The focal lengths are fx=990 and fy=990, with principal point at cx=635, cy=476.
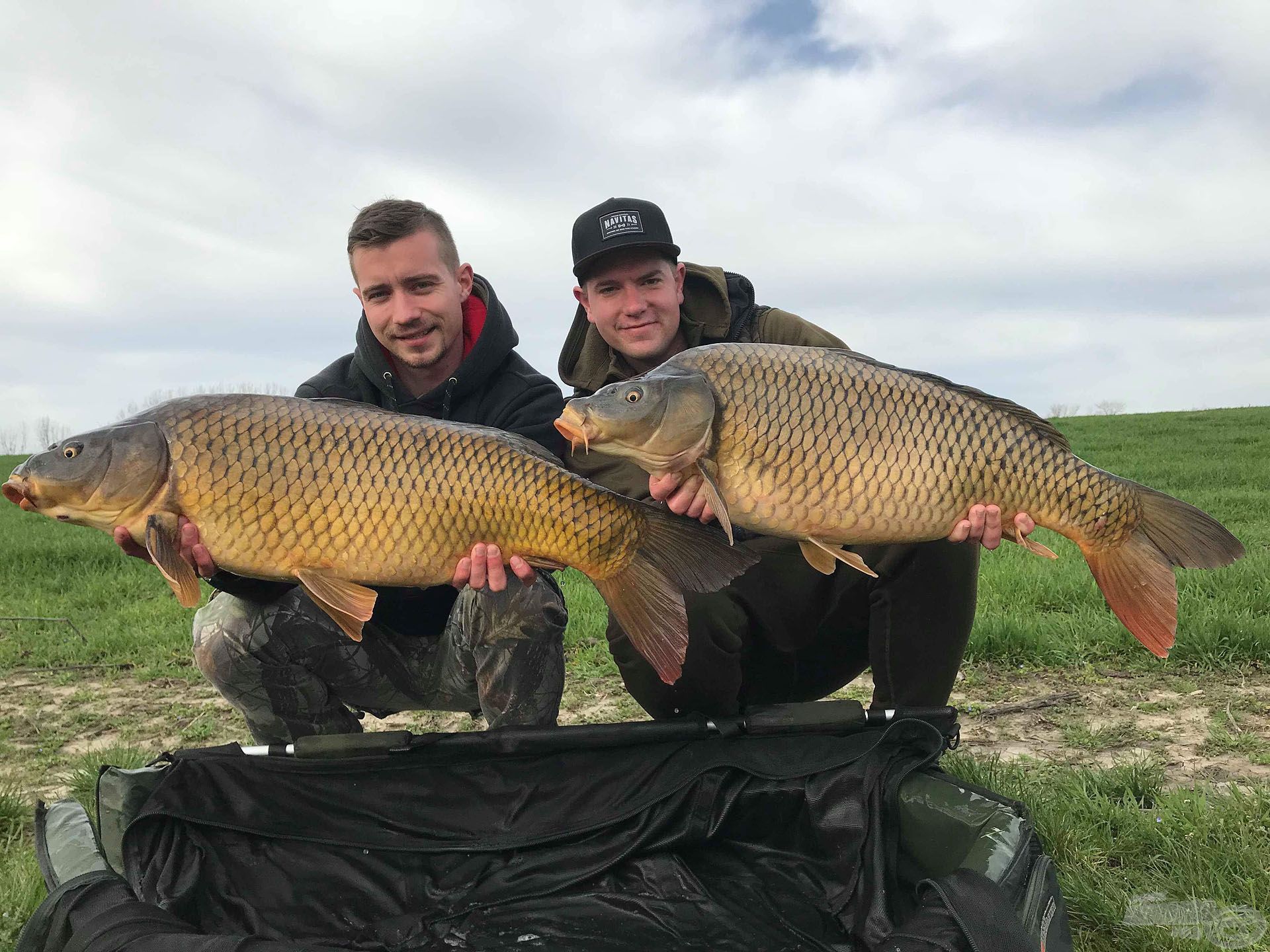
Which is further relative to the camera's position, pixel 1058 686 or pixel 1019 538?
pixel 1058 686

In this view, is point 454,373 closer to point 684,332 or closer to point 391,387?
point 391,387

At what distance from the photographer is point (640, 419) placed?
5.45ft

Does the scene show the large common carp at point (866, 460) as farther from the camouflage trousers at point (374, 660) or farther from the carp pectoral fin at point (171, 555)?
the carp pectoral fin at point (171, 555)

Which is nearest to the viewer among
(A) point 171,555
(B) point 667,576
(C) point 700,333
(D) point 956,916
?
(D) point 956,916

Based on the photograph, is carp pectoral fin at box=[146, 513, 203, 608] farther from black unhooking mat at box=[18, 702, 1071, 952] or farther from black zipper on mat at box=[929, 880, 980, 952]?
black zipper on mat at box=[929, 880, 980, 952]

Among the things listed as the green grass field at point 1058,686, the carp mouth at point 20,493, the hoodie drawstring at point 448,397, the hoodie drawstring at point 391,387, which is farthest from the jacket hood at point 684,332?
the carp mouth at point 20,493

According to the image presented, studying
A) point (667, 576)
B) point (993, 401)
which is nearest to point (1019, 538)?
point (993, 401)

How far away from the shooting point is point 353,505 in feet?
5.49

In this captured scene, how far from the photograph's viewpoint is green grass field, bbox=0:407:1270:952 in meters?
1.56

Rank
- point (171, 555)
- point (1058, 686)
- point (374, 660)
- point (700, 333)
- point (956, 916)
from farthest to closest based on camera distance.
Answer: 1. point (1058, 686)
2. point (700, 333)
3. point (374, 660)
4. point (171, 555)
5. point (956, 916)

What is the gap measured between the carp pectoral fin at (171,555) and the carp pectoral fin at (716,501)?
0.85 meters

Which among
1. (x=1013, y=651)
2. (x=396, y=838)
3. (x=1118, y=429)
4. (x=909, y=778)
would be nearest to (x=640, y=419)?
(x=909, y=778)

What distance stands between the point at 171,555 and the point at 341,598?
282 mm

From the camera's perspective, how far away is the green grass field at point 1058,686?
1.56 m
